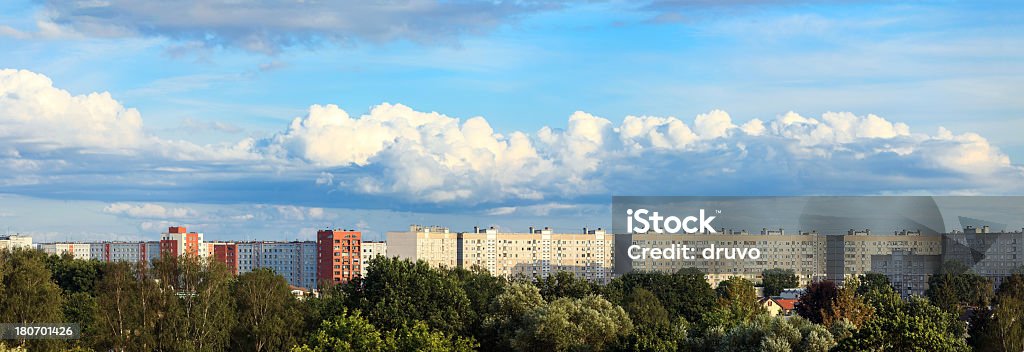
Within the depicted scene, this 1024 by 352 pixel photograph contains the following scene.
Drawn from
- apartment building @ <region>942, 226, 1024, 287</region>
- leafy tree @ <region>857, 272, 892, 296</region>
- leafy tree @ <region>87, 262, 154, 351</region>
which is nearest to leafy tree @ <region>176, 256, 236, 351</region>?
leafy tree @ <region>87, 262, 154, 351</region>

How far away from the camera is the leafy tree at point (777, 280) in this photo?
164 m

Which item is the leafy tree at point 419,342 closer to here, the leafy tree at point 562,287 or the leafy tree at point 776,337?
the leafy tree at point 776,337

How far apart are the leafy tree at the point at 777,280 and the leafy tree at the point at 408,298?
348 feet

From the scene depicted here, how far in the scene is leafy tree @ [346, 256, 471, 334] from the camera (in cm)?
5931

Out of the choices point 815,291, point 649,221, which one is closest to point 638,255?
point 649,221

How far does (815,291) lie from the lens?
265ft

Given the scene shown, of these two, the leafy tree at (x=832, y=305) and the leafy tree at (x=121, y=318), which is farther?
the leafy tree at (x=832, y=305)

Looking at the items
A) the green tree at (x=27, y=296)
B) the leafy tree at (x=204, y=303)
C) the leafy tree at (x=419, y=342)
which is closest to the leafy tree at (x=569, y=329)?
the leafy tree at (x=419, y=342)

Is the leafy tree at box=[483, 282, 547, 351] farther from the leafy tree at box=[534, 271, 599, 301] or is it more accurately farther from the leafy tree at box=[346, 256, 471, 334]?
the leafy tree at box=[534, 271, 599, 301]

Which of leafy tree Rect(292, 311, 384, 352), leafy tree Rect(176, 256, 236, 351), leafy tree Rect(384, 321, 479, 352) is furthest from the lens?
leafy tree Rect(176, 256, 236, 351)

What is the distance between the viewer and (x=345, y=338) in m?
50.8

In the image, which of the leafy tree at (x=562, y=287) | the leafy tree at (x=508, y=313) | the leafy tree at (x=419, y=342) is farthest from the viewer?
the leafy tree at (x=562, y=287)

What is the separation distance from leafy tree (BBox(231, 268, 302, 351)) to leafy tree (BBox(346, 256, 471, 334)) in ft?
11.4

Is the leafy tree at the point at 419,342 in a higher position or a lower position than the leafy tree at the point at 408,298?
lower
